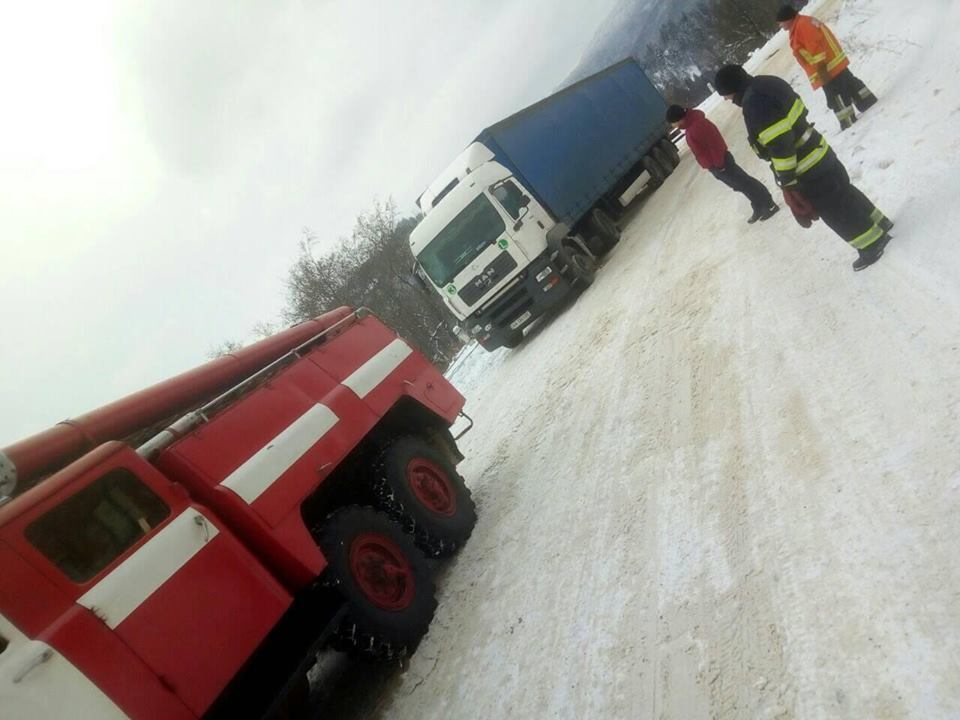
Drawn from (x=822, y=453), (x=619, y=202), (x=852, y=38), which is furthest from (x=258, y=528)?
(x=619, y=202)

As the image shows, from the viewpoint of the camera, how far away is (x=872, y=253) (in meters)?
4.84

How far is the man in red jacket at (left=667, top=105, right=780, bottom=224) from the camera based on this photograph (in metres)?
7.62

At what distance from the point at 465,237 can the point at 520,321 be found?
183 cm

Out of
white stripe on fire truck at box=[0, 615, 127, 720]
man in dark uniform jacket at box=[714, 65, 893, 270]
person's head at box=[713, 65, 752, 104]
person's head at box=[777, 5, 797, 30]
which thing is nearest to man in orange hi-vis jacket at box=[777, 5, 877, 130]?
person's head at box=[777, 5, 797, 30]

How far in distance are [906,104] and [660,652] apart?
6229 millimetres

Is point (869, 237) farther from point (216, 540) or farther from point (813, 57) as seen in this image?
point (216, 540)

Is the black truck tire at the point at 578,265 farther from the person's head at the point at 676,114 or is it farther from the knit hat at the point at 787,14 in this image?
the knit hat at the point at 787,14

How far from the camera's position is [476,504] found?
22.2 feet

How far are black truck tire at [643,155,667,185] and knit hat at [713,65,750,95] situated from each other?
36.7ft

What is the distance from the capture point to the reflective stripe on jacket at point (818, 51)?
24.9 feet

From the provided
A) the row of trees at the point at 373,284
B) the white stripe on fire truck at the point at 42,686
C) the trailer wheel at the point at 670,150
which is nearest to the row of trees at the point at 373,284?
the row of trees at the point at 373,284

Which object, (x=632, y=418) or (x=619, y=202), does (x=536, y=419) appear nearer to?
(x=632, y=418)

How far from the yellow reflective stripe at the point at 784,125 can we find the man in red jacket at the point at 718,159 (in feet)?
8.79

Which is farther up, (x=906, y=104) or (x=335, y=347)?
(x=335, y=347)
